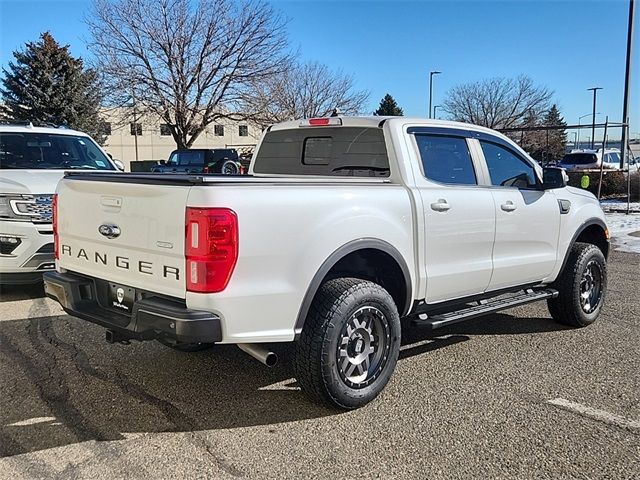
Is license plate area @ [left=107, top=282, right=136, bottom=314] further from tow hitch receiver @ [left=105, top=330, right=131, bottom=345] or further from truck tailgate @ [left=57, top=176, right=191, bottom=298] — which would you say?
tow hitch receiver @ [left=105, top=330, right=131, bottom=345]

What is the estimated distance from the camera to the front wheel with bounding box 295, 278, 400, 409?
3.59 meters

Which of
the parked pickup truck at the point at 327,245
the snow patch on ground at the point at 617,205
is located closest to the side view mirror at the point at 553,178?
the parked pickup truck at the point at 327,245

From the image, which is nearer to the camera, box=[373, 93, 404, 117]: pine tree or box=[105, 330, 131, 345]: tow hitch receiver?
box=[105, 330, 131, 345]: tow hitch receiver

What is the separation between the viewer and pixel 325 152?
5.02 m

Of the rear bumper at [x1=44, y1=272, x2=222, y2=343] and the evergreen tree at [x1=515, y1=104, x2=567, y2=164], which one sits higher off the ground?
the evergreen tree at [x1=515, y1=104, x2=567, y2=164]

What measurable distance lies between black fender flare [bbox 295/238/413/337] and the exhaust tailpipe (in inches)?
8.2

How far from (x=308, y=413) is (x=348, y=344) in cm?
50

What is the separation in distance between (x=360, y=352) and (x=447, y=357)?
1.19 m

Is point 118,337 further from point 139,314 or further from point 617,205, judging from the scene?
point 617,205

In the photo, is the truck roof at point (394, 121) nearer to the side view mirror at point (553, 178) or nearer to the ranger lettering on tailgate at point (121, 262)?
the side view mirror at point (553, 178)

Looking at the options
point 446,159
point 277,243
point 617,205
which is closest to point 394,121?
point 446,159

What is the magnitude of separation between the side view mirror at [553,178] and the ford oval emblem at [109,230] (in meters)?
3.68

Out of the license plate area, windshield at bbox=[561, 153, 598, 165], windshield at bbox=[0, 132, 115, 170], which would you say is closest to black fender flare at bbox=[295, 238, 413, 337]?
the license plate area

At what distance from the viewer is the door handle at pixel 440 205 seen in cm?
429
